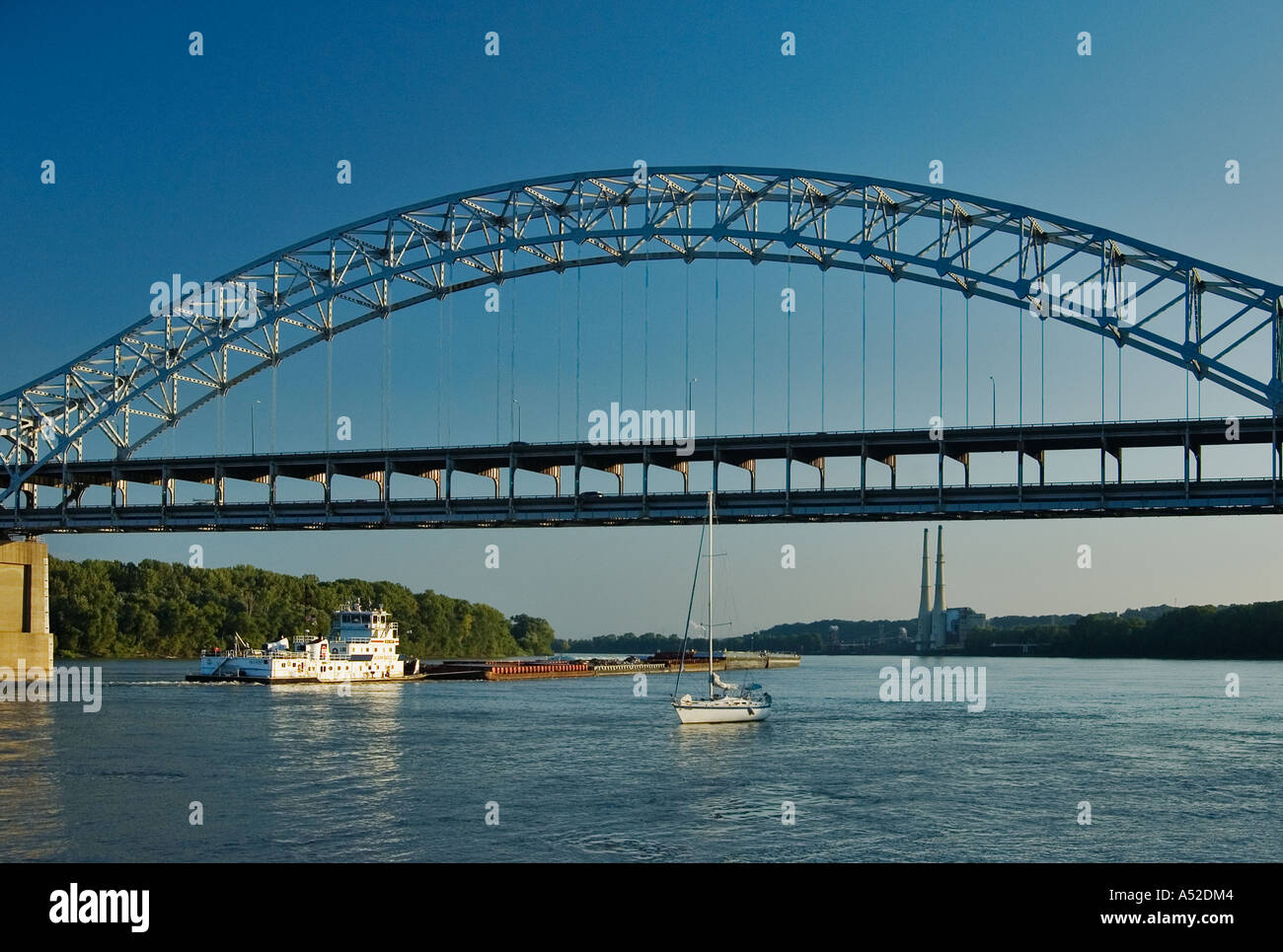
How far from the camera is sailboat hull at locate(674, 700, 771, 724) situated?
5631 cm

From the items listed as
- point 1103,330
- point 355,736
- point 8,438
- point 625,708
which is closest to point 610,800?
point 355,736

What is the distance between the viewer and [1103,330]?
55344mm

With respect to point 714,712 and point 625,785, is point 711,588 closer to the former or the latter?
point 714,712

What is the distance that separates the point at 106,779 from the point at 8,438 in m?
58.2

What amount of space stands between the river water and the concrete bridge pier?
830 inches

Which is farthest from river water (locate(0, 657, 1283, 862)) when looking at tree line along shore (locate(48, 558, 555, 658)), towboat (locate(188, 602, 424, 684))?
tree line along shore (locate(48, 558, 555, 658))

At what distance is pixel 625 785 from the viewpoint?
36.2 meters

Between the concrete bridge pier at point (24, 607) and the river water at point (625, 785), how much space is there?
21072mm

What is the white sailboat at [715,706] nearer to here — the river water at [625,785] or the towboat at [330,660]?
the river water at [625,785]

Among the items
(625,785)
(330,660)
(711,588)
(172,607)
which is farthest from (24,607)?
(172,607)

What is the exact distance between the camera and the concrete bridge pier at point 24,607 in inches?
3324
